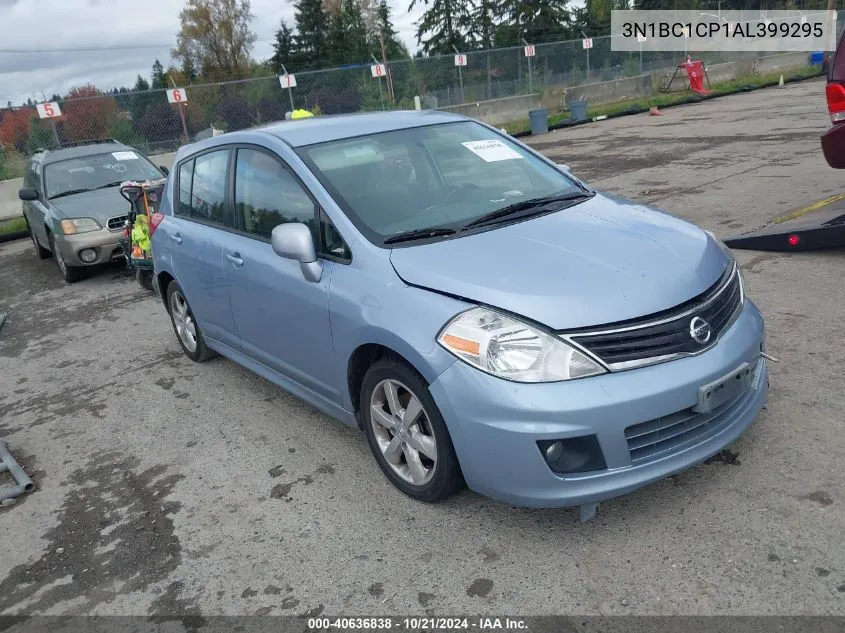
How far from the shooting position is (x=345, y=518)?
134 inches

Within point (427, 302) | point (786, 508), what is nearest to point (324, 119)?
point (427, 302)

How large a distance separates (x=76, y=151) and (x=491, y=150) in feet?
26.8

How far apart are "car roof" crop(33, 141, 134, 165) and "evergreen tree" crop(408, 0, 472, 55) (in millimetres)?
51856

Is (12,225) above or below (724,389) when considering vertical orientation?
below

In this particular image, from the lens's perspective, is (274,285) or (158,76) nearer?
(274,285)

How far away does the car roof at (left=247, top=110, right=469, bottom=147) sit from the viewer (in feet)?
13.6

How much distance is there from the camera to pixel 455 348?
9.59 ft

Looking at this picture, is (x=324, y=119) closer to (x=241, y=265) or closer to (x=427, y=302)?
(x=241, y=265)

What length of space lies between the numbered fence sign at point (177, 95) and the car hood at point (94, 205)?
33.7 feet

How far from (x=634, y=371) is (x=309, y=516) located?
166 centimetres

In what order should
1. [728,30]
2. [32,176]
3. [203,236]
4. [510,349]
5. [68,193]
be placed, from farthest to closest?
1. [728,30]
2. [32,176]
3. [68,193]
4. [203,236]
5. [510,349]

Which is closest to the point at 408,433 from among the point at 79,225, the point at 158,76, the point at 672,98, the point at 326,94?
the point at 79,225

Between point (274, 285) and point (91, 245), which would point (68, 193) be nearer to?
point (91, 245)

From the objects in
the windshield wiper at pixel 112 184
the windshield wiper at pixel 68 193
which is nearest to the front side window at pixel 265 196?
the windshield wiper at pixel 112 184
